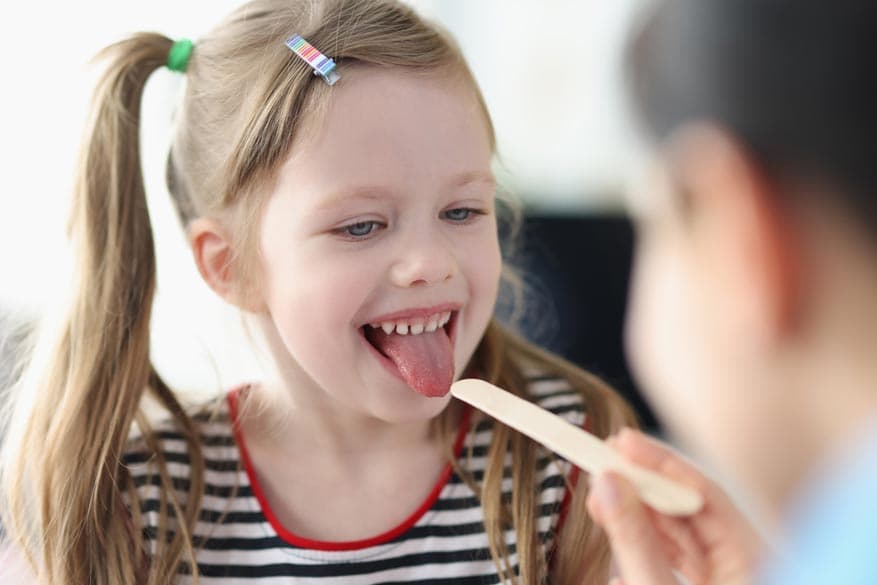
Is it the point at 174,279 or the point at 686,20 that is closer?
the point at 686,20

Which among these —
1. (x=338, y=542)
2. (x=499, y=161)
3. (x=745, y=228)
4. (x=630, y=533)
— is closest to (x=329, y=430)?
(x=338, y=542)

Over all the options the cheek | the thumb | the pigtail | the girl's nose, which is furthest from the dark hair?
the pigtail

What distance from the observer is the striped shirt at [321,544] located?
1.03m

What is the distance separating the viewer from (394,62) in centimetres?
97

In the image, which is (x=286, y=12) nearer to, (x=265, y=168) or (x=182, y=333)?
(x=265, y=168)

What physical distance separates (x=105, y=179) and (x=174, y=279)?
0.33m

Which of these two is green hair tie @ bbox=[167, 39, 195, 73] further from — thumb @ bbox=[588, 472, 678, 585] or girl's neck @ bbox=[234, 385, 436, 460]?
thumb @ bbox=[588, 472, 678, 585]

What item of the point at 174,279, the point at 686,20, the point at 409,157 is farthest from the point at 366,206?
the point at 174,279

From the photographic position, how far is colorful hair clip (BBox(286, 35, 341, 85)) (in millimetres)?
959

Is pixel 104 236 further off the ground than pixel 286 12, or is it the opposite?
pixel 286 12

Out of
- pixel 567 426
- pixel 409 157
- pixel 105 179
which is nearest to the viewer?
pixel 567 426

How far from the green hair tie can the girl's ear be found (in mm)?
175

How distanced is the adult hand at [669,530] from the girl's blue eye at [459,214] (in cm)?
30

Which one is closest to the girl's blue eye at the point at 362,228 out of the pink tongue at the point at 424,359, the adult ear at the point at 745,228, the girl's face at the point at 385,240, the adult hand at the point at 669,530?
the girl's face at the point at 385,240
